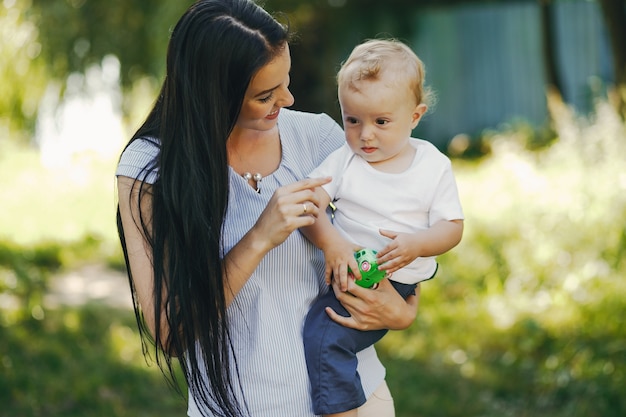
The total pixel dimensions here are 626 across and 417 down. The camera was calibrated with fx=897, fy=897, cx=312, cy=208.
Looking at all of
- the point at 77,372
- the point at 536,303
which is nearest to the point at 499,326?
the point at 536,303

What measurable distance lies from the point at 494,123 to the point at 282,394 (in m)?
10.8

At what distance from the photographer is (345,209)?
6.68 ft

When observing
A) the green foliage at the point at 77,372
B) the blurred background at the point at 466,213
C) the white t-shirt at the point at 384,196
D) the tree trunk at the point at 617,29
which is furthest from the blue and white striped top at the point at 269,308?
the tree trunk at the point at 617,29

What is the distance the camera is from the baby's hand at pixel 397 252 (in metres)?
1.91

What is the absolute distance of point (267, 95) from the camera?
6.12 feet

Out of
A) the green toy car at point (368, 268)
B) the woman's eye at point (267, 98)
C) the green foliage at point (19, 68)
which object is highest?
the green foliage at point (19, 68)

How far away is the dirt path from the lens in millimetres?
5941

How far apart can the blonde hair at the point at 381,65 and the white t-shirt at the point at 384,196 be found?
0.16 m

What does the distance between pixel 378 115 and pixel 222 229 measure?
1.40 ft

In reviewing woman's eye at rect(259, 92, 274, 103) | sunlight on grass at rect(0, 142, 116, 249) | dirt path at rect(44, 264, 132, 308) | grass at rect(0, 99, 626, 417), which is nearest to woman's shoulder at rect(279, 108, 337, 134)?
woman's eye at rect(259, 92, 274, 103)

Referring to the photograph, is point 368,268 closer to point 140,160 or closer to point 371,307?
point 371,307

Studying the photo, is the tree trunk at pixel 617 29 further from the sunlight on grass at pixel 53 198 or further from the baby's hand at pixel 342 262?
the baby's hand at pixel 342 262

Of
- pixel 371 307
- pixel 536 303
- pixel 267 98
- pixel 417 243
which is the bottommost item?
pixel 371 307

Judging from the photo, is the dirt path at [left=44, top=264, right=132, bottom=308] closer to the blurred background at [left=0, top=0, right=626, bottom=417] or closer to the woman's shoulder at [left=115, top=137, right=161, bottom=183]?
the blurred background at [left=0, top=0, right=626, bottom=417]
